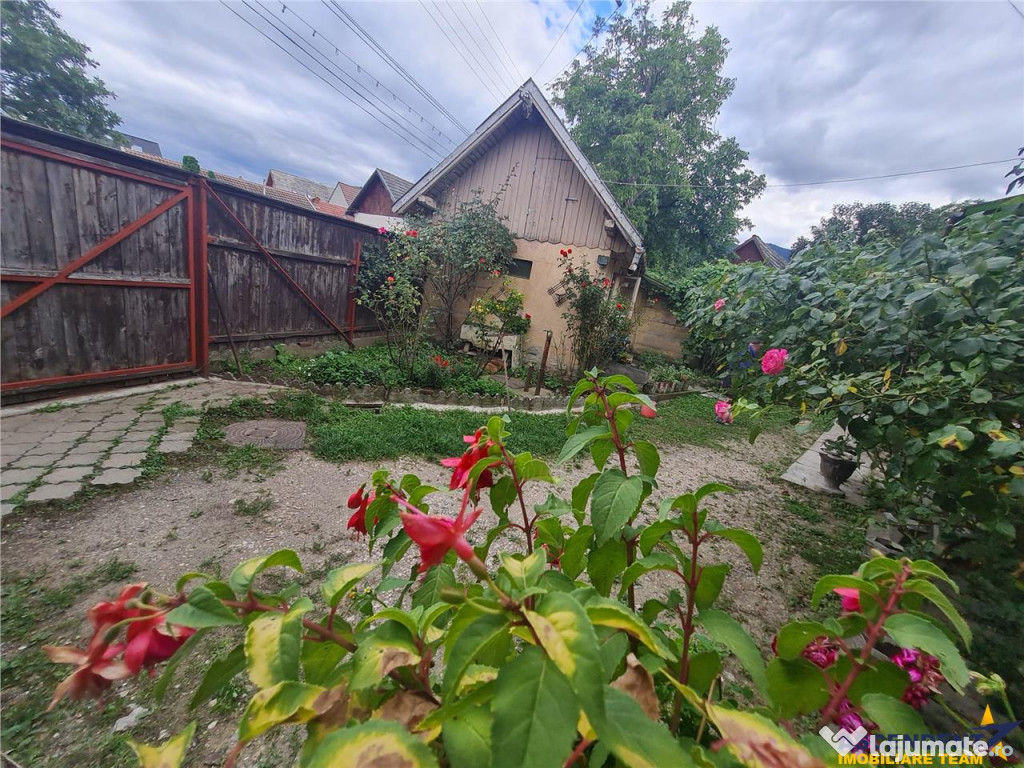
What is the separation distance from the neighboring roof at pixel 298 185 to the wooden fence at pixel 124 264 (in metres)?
28.5

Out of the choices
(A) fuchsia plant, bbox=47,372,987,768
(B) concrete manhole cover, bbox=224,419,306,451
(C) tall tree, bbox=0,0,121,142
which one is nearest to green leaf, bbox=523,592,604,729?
(A) fuchsia plant, bbox=47,372,987,768

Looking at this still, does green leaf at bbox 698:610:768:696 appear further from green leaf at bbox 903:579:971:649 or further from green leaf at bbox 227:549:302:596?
green leaf at bbox 227:549:302:596

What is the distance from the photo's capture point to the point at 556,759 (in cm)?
31

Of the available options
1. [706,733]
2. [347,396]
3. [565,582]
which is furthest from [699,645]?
[347,396]

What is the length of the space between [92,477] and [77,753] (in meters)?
1.95

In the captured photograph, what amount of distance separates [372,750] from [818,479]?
527 cm

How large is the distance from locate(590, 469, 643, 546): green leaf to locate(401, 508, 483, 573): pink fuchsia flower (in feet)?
0.81

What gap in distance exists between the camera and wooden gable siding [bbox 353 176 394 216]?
18.9 meters

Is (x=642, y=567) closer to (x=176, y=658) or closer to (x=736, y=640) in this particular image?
(x=736, y=640)

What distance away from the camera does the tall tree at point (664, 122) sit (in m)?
14.8

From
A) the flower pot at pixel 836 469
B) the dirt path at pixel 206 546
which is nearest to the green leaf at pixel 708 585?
the dirt path at pixel 206 546

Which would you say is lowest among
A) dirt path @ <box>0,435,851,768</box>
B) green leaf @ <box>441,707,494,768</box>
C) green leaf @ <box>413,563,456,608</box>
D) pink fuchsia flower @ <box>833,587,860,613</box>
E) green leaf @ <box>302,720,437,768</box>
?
dirt path @ <box>0,435,851,768</box>

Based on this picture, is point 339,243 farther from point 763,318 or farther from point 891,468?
point 891,468

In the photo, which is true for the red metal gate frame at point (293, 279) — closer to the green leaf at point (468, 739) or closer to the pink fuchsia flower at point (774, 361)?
the pink fuchsia flower at point (774, 361)
